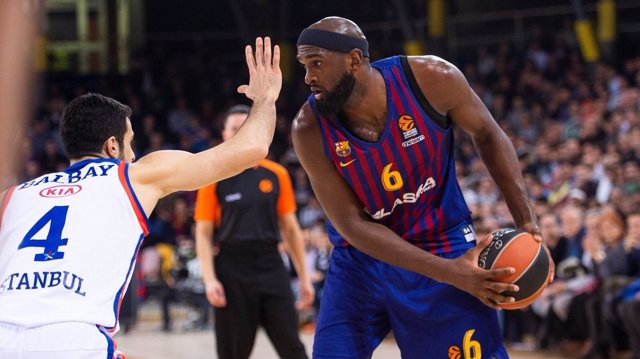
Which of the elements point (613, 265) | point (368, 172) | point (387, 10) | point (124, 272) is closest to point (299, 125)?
point (368, 172)

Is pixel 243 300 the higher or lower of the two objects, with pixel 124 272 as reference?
lower

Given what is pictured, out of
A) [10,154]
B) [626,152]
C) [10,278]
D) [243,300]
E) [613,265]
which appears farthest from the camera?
[626,152]

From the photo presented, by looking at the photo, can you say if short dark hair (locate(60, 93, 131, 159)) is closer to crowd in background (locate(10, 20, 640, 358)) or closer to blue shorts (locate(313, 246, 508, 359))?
blue shorts (locate(313, 246, 508, 359))

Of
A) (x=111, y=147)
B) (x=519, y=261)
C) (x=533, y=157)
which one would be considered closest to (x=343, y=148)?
(x=519, y=261)

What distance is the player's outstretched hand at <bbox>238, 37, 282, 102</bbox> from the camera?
391 centimetres

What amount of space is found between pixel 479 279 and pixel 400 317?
50 cm

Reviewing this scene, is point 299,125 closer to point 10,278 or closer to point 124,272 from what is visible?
point 124,272

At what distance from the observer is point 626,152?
11.7m

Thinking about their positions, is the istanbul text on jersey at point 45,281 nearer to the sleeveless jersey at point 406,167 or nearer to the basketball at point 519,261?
the sleeveless jersey at point 406,167

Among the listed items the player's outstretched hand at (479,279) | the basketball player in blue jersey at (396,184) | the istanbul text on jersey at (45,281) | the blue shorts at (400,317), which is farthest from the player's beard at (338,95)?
the istanbul text on jersey at (45,281)

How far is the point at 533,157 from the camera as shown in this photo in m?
13.8

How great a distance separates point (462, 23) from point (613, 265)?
1304cm

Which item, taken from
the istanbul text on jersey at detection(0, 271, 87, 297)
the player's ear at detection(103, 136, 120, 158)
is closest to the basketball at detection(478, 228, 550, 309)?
the player's ear at detection(103, 136, 120, 158)

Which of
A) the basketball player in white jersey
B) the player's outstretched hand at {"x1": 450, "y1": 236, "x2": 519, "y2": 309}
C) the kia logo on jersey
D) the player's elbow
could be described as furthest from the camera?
the player's outstretched hand at {"x1": 450, "y1": 236, "x2": 519, "y2": 309}
